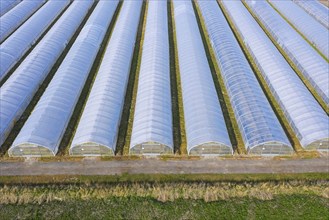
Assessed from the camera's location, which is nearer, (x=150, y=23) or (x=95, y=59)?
(x=95, y=59)

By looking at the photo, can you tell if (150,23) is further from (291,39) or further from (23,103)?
(23,103)

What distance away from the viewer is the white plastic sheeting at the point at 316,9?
2276 inches

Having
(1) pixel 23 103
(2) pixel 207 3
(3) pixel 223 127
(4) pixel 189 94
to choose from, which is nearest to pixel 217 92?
(4) pixel 189 94

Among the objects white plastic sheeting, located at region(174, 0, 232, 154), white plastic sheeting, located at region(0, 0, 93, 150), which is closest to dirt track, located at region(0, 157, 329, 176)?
white plastic sheeting, located at region(174, 0, 232, 154)

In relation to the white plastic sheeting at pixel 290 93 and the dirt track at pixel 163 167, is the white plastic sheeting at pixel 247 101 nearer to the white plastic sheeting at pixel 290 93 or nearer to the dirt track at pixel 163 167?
the dirt track at pixel 163 167

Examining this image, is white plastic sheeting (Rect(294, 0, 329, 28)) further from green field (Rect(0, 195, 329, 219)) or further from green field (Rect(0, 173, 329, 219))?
green field (Rect(0, 195, 329, 219))

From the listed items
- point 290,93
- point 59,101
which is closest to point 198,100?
point 290,93

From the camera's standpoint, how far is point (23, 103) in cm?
3562

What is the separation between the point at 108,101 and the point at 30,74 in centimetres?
1172

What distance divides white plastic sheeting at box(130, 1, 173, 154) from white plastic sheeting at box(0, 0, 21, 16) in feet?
97.2

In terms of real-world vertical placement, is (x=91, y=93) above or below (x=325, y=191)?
above

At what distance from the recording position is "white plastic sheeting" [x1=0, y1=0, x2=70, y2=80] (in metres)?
43.0

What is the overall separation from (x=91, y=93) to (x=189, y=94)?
11071 mm

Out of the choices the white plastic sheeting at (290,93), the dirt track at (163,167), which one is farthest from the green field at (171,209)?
the white plastic sheeting at (290,93)
